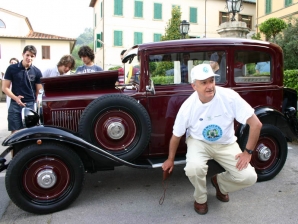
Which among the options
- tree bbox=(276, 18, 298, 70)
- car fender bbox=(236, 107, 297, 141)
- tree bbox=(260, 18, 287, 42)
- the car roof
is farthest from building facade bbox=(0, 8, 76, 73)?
car fender bbox=(236, 107, 297, 141)

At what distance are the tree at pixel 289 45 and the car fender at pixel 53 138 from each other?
12.3 m

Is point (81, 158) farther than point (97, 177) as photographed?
No

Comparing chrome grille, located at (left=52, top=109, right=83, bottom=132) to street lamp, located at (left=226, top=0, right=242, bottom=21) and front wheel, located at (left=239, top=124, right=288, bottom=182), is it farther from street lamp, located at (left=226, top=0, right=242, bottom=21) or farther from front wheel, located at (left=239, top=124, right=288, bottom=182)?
street lamp, located at (left=226, top=0, right=242, bottom=21)

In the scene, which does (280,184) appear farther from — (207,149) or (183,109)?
(183,109)

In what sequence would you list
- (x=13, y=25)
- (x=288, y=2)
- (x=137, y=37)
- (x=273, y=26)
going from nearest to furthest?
(x=273, y=26), (x=288, y=2), (x=13, y=25), (x=137, y=37)

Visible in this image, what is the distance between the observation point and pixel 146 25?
98.5 ft

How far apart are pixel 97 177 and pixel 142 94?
151 centimetres

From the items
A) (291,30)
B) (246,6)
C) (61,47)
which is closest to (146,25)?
(61,47)

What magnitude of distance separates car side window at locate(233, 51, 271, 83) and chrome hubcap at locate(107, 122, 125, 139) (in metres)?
1.65

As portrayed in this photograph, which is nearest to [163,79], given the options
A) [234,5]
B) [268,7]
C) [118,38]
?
[234,5]

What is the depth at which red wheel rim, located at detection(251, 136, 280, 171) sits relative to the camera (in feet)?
12.8

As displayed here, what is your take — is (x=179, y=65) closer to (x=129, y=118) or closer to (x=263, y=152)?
(x=129, y=118)

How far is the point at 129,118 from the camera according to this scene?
335cm

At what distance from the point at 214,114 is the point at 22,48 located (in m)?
29.8
